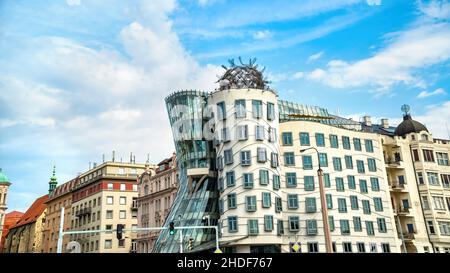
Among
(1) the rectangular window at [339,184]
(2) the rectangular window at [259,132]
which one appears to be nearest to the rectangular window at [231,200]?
(2) the rectangular window at [259,132]

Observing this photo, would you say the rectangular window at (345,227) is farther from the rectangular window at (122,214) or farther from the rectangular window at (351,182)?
the rectangular window at (122,214)

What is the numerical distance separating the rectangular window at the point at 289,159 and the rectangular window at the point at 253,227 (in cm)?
946

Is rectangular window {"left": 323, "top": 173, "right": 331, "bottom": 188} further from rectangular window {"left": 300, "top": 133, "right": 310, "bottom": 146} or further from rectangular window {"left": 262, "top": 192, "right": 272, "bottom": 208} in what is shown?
rectangular window {"left": 262, "top": 192, "right": 272, "bottom": 208}

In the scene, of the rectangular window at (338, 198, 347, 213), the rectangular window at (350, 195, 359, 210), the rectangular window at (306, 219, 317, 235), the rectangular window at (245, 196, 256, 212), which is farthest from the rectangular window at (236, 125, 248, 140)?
the rectangular window at (350, 195, 359, 210)

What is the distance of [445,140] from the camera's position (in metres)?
64.1

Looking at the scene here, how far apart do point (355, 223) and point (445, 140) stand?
2060 centimetres

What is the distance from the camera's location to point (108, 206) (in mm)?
88188

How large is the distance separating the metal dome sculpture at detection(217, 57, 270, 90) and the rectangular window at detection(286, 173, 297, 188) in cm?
1197

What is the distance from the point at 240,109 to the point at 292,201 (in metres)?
13.1

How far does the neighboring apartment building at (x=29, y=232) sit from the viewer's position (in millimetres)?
111281

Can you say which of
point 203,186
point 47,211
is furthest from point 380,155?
point 47,211

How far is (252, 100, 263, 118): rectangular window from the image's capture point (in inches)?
2133
